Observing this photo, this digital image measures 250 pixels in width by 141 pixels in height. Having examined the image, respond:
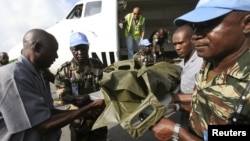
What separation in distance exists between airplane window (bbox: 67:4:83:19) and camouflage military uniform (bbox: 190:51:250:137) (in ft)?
28.6

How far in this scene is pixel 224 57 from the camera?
141 centimetres

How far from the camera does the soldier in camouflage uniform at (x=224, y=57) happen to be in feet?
4.25

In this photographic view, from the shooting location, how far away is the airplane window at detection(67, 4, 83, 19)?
988 centimetres

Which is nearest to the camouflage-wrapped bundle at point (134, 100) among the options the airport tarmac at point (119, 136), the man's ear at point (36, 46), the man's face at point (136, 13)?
the man's ear at point (36, 46)

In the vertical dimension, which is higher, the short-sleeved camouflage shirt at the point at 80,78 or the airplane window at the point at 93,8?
the airplane window at the point at 93,8

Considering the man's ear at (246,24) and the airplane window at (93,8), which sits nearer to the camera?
the man's ear at (246,24)

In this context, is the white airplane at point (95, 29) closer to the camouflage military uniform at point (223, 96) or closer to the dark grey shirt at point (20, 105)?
the dark grey shirt at point (20, 105)

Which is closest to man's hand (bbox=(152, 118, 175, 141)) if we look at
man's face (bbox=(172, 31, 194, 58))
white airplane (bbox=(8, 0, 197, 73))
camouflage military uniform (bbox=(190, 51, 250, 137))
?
camouflage military uniform (bbox=(190, 51, 250, 137))

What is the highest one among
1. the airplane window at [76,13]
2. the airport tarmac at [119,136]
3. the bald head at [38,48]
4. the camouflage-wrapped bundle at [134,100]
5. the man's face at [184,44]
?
the airplane window at [76,13]

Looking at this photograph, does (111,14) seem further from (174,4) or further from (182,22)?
(182,22)

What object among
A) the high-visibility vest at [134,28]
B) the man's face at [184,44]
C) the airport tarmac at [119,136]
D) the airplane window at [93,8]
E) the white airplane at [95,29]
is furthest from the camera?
the high-visibility vest at [134,28]

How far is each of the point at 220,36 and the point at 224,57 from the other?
11 centimetres

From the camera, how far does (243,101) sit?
126cm

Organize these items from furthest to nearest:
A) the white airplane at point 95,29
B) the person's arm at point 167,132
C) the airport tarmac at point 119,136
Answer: the white airplane at point 95,29 → the airport tarmac at point 119,136 → the person's arm at point 167,132
